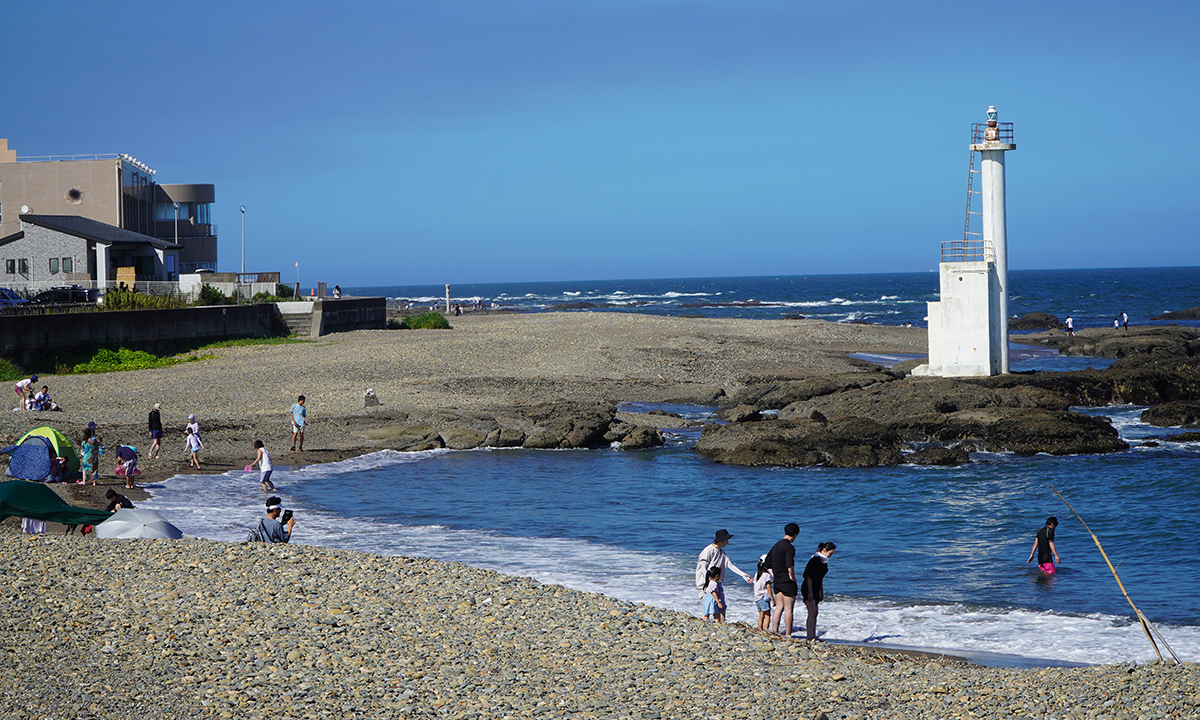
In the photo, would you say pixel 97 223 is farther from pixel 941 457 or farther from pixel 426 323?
pixel 941 457

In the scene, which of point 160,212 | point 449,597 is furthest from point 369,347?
point 449,597

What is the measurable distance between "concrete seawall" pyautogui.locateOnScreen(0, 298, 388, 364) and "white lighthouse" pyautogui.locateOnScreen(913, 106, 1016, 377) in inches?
1085

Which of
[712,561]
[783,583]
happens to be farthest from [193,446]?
[783,583]

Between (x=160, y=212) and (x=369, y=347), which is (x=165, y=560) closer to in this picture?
(x=369, y=347)

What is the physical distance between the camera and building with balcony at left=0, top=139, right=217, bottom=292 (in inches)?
1740

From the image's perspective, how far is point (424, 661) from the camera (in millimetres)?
9016

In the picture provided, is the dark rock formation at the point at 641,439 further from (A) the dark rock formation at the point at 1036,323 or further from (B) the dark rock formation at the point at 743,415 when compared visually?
(A) the dark rock formation at the point at 1036,323

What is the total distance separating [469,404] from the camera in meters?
29.7

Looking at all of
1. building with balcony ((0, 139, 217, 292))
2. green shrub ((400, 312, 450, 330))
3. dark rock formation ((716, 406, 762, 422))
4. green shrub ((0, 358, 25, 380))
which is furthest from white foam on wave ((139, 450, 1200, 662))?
green shrub ((400, 312, 450, 330))

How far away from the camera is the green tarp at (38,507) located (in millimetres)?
13516

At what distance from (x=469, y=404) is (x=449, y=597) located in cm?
1884

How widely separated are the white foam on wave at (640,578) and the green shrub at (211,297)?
79.5ft

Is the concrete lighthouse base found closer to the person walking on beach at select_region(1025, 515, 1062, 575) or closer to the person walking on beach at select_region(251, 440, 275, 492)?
the person walking on beach at select_region(1025, 515, 1062, 575)

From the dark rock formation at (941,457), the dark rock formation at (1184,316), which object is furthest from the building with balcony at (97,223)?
the dark rock formation at (1184,316)
